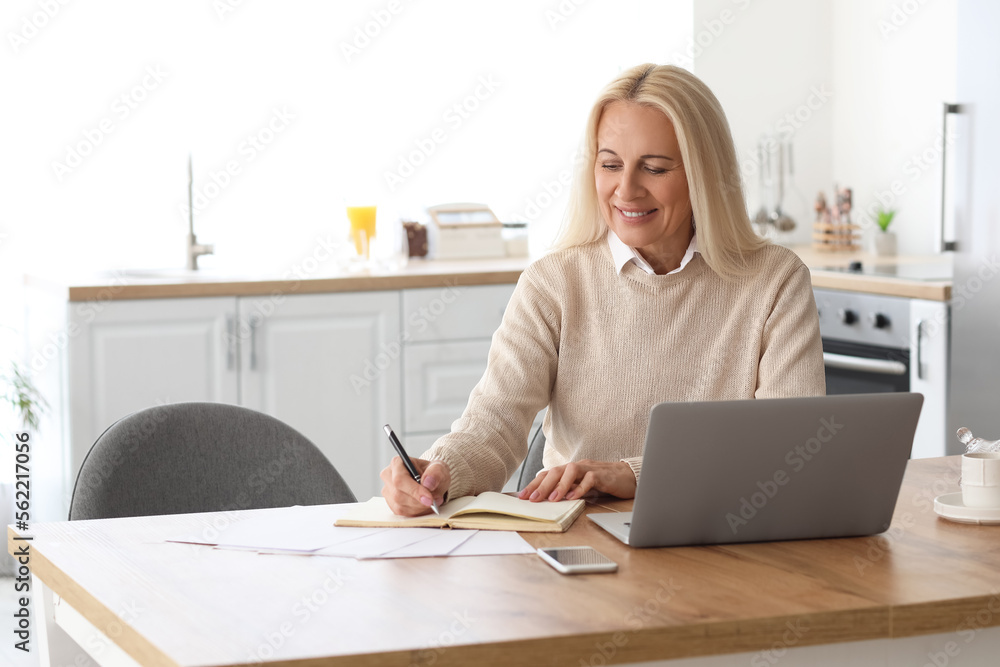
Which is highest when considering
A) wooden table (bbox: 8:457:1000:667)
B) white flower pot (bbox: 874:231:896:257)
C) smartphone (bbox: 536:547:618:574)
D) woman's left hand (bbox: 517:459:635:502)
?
white flower pot (bbox: 874:231:896:257)

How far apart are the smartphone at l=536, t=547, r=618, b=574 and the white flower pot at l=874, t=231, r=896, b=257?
9.75ft

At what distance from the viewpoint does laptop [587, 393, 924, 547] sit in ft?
4.17

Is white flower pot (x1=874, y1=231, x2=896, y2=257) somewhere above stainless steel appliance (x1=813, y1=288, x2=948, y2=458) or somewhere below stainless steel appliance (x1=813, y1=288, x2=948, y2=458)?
above

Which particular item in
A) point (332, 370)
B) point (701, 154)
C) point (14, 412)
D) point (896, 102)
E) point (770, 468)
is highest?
point (896, 102)

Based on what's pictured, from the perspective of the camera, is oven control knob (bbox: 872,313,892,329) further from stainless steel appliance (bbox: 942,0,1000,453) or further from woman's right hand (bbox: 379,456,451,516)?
woman's right hand (bbox: 379,456,451,516)

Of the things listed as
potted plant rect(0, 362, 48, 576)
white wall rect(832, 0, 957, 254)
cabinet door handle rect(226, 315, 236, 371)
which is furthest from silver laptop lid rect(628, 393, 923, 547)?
white wall rect(832, 0, 957, 254)

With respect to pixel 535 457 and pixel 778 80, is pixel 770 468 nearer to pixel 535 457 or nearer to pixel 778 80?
pixel 535 457

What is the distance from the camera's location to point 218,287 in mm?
3348

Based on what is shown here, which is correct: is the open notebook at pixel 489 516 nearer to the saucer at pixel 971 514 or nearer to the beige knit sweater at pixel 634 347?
the beige knit sweater at pixel 634 347

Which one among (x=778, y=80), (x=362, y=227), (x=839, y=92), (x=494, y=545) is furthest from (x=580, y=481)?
(x=839, y=92)

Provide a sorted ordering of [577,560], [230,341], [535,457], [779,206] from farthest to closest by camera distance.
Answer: [779,206] → [230,341] → [535,457] → [577,560]

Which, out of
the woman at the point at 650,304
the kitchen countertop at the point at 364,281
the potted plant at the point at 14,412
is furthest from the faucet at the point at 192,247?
the woman at the point at 650,304

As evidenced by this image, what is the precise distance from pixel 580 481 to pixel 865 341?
195 centimetres

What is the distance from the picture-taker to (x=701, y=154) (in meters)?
1.85
